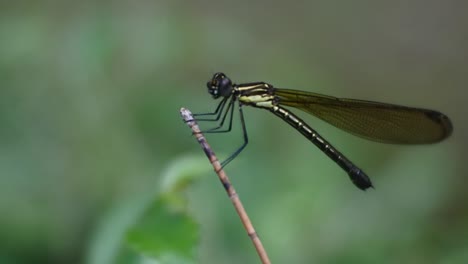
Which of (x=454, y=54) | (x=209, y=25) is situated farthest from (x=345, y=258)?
(x=454, y=54)

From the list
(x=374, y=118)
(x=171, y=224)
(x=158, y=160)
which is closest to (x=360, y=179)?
(x=374, y=118)

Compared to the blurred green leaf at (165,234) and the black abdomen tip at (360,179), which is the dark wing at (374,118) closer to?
the black abdomen tip at (360,179)

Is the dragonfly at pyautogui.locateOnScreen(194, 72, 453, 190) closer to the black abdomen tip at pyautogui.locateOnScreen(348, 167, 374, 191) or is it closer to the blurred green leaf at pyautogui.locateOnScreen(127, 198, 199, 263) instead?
the black abdomen tip at pyautogui.locateOnScreen(348, 167, 374, 191)

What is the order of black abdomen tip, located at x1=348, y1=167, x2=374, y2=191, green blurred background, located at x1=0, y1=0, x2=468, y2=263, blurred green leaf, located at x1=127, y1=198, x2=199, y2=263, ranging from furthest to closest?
1. green blurred background, located at x1=0, y1=0, x2=468, y2=263
2. black abdomen tip, located at x1=348, y1=167, x2=374, y2=191
3. blurred green leaf, located at x1=127, y1=198, x2=199, y2=263

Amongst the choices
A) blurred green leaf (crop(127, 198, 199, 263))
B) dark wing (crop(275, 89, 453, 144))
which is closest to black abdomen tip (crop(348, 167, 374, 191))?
dark wing (crop(275, 89, 453, 144))

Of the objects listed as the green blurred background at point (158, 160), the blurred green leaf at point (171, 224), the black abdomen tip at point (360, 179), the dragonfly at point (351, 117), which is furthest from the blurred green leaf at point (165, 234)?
the black abdomen tip at point (360, 179)

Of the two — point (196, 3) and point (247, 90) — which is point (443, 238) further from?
point (196, 3)

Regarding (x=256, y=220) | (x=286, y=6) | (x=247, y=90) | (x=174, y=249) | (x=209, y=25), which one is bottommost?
(x=174, y=249)
